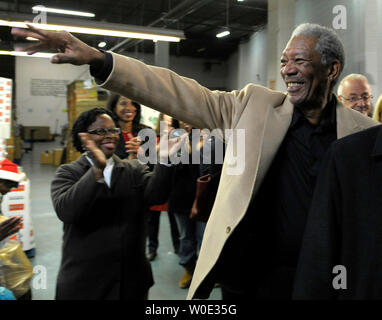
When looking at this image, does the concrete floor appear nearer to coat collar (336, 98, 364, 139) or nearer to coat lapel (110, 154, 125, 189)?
coat lapel (110, 154, 125, 189)

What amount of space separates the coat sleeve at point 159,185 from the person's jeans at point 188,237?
163 cm

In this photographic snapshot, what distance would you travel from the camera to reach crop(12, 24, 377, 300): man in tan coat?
121 cm

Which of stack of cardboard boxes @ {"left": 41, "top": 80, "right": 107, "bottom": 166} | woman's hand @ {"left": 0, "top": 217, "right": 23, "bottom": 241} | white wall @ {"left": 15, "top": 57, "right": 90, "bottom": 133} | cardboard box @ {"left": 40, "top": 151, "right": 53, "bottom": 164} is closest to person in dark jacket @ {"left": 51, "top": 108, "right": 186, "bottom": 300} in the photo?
woman's hand @ {"left": 0, "top": 217, "right": 23, "bottom": 241}

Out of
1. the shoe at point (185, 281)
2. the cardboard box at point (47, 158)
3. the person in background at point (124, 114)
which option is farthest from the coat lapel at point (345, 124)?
the cardboard box at point (47, 158)

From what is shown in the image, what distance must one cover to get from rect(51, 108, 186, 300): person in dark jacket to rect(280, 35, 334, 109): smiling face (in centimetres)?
61

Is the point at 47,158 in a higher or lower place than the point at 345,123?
lower

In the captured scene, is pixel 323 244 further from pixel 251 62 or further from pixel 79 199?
pixel 251 62

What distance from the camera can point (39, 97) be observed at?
14008 millimetres

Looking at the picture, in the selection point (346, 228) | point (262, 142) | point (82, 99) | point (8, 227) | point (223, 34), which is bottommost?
point (8, 227)

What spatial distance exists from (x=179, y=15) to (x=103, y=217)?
27.5 ft

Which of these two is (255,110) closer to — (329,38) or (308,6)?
(329,38)

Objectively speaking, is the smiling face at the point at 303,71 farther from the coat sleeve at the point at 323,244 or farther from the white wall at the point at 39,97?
the white wall at the point at 39,97

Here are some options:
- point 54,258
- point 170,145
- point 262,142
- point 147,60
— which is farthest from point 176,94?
point 147,60
